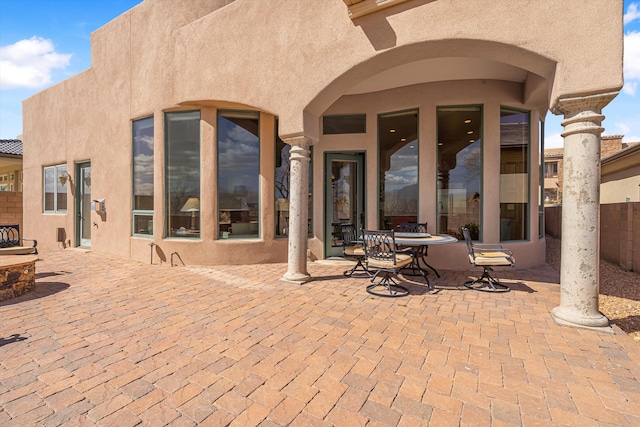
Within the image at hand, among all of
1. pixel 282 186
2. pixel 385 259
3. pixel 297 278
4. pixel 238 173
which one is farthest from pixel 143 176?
pixel 385 259

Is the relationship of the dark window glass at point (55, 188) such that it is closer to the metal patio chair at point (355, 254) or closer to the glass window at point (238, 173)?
the glass window at point (238, 173)

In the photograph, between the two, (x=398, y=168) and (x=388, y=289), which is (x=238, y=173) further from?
(x=388, y=289)

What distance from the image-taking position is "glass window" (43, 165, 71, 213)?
29.9ft

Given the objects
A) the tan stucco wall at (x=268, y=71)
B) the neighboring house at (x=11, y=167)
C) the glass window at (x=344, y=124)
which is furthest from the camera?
the neighboring house at (x=11, y=167)

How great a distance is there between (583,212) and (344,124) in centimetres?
495

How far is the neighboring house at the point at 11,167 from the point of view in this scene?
500 inches

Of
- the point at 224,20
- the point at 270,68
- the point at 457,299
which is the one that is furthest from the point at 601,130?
the point at 224,20

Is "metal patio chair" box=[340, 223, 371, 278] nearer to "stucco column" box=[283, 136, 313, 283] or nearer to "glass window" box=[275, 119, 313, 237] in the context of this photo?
"stucco column" box=[283, 136, 313, 283]

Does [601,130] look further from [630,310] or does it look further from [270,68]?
[270,68]

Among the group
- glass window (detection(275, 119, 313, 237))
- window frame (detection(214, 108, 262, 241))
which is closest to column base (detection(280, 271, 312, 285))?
window frame (detection(214, 108, 262, 241))

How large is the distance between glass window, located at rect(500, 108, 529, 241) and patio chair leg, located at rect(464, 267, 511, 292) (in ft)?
5.48

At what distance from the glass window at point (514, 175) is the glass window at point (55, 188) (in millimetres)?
11307

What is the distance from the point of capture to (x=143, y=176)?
22.8 feet

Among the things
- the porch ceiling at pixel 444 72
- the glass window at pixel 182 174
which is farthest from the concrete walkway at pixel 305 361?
the porch ceiling at pixel 444 72
